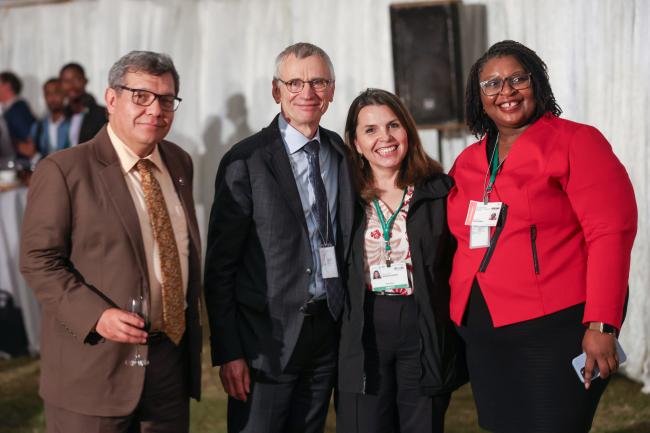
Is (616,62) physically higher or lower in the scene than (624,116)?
higher

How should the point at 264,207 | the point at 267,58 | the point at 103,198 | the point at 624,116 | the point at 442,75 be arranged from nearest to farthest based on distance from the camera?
the point at 103,198, the point at 264,207, the point at 624,116, the point at 442,75, the point at 267,58

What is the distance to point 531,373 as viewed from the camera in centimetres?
232

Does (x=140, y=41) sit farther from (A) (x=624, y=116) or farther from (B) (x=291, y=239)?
(B) (x=291, y=239)

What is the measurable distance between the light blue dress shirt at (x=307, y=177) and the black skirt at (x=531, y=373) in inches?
19.0

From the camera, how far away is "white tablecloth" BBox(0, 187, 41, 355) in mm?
5555

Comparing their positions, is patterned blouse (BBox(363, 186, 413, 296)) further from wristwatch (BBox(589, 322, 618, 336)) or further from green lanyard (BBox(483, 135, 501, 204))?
wristwatch (BBox(589, 322, 618, 336))

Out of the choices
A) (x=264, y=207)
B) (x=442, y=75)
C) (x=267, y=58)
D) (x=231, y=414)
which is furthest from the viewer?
(x=267, y=58)

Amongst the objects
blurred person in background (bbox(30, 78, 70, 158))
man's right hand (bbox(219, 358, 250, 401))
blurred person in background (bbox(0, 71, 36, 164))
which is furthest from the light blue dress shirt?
blurred person in background (bbox(0, 71, 36, 164))

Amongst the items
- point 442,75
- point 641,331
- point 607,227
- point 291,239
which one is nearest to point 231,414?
point 291,239

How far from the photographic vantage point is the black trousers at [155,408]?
2.21 meters

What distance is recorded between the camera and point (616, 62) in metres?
4.63

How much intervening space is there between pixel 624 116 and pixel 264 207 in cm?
291

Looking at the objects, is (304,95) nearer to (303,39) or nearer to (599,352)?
(599,352)

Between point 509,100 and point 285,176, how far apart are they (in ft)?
2.33
